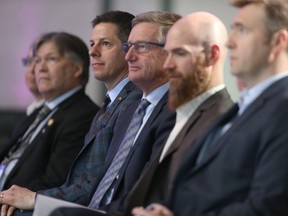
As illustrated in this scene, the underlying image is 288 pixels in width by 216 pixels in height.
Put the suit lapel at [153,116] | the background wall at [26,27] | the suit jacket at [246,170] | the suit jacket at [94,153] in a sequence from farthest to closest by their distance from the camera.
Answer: the background wall at [26,27], the suit jacket at [94,153], the suit lapel at [153,116], the suit jacket at [246,170]

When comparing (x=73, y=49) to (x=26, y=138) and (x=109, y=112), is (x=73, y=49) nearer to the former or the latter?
(x=26, y=138)

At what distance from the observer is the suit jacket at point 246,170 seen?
3.62 metres

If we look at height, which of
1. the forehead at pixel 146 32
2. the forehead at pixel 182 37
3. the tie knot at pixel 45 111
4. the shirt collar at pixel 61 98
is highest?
the forehead at pixel 182 37

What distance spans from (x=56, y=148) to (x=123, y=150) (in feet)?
4.60

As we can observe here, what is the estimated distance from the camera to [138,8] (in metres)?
8.67

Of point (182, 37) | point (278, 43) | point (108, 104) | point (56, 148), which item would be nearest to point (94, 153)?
point (108, 104)

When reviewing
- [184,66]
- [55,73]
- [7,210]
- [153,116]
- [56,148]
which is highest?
[184,66]

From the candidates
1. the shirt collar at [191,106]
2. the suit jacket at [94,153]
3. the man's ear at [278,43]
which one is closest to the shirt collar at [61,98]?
the suit jacket at [94,153]

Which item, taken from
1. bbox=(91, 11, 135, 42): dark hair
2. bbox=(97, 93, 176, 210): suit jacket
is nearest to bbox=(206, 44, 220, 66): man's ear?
bbox=(97, 93, 176, 210): suit jacket

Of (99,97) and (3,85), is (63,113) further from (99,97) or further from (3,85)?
(3,85)

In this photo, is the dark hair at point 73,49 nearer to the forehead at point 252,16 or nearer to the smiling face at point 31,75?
the smiling face at point 31,75

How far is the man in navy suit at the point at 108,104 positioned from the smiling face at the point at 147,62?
0.44 metres

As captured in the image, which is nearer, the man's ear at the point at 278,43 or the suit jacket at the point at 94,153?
the man's ear at the point at 278,43

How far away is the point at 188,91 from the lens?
4285 millimetres
